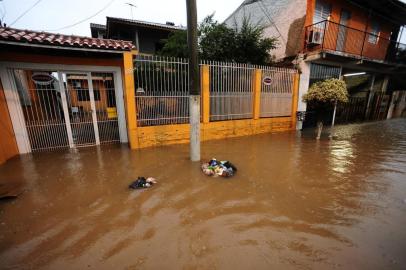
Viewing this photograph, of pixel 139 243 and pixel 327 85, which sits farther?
pixel 327 85

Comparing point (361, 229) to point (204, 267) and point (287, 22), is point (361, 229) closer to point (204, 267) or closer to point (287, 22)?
point (204, 267)

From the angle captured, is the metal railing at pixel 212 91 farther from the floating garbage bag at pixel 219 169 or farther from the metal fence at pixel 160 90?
the floating garbage bag at pixel 219 169

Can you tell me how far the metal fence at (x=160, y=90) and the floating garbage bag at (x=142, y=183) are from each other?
8.94 ft

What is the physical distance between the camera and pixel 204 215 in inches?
117

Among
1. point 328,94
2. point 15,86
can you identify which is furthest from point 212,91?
point 15,86

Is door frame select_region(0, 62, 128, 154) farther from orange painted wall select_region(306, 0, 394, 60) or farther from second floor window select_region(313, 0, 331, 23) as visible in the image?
second floor window select_region(313, 0, 331, 23)

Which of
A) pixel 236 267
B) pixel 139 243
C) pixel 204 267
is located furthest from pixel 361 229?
pixel 139 243

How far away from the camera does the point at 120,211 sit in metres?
3.06

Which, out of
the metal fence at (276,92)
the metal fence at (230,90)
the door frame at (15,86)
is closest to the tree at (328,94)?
the metal fence at (276,92)

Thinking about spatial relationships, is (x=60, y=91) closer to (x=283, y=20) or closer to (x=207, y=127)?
(x=207, y=127)

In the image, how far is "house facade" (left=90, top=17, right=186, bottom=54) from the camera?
13.4 m

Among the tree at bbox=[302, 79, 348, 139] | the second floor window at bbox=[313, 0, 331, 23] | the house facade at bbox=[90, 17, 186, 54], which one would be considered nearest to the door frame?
the tree at bbox=[302, 79, 348, 139]

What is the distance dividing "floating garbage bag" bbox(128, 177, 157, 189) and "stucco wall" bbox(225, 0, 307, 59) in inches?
366

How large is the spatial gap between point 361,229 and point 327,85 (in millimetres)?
5910
